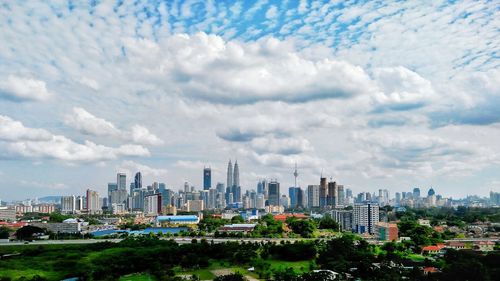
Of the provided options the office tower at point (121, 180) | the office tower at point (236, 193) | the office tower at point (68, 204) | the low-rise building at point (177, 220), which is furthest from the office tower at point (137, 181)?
the low-rise building at point (177, 220)

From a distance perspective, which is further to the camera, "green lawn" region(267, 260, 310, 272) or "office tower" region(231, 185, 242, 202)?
"office tower" region(231, 185, 242, 202)

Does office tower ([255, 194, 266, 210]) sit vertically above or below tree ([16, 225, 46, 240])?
below

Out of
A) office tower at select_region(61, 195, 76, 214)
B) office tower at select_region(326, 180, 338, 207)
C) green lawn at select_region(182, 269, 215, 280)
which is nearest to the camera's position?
green lawn at select_region(182, 269, 215, 280)

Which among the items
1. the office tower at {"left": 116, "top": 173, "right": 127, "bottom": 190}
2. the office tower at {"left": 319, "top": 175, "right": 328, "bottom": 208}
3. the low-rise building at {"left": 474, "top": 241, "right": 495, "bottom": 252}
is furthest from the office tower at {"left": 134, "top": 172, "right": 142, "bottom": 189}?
the low-rise building at {"left": 474, "top": 241, "right": 495, "bottom": 252}

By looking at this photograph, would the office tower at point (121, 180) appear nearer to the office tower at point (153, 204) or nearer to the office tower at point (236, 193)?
the office tower at point (236, 193)

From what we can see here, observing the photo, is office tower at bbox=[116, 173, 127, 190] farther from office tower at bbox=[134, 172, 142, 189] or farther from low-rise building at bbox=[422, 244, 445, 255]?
low-rise building at bbox=[422, 244, 445, 255]

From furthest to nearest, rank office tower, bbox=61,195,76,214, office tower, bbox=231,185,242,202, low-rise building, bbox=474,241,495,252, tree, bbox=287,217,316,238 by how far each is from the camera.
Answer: office tower, bbox=231,185,242,202 → office tower, bbox=61,195,76,214 → tree, bbox=287,217,316,238 → low-rise building, bbox=474,241,495,252

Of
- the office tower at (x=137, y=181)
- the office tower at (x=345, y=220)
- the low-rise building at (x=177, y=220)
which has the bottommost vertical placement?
the low-rise building at (x=177, y=220)
